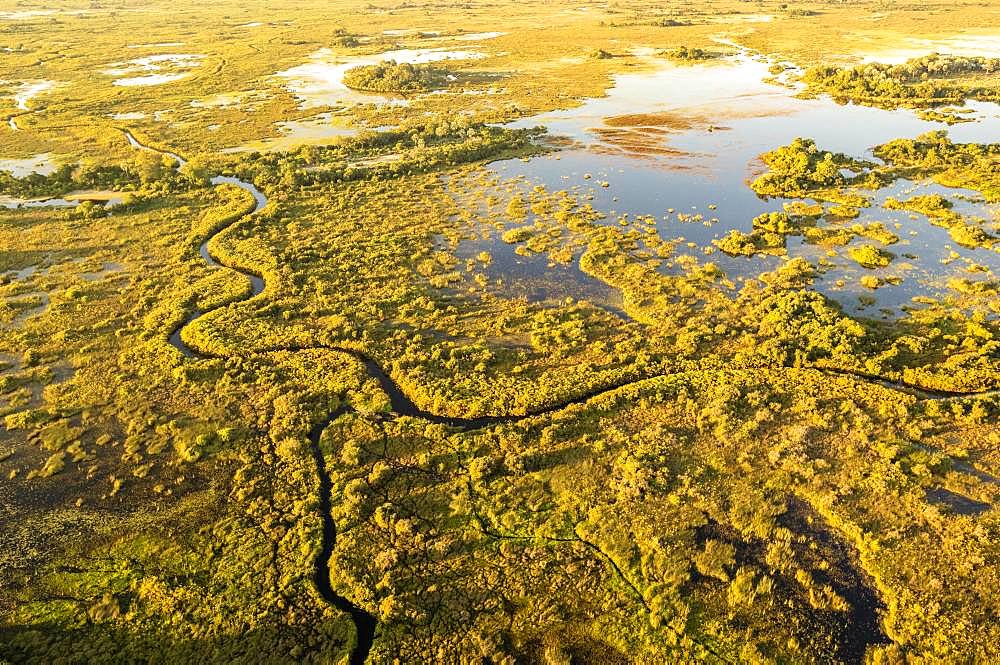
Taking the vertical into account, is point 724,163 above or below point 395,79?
below

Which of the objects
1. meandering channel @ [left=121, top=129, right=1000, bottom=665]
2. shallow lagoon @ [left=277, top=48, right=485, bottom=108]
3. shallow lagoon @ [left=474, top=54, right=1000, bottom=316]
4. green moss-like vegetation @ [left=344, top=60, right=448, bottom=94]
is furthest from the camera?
green moss-like vegetation @ [left=344, top=60, right=448, bottom=94]

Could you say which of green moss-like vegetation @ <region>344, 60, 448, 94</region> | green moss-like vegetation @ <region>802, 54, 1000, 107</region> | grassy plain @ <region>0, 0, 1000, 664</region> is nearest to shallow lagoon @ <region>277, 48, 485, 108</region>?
green moss-like vegetation @ <region>344, 60, 448, 94</region>

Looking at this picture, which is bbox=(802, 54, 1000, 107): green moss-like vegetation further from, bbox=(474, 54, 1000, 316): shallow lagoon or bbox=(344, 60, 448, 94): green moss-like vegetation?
bbox=(344, 60, 448, 94): green moss-like vegetation

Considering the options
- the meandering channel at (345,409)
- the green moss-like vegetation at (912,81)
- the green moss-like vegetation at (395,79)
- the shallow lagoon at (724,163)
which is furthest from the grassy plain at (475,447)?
the green moss-like vegetation at (395,79)

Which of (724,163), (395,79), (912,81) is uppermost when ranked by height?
(912,81)

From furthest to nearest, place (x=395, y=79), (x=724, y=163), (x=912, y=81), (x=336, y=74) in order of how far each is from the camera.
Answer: (x=336, y=74), (x=395, y=79), (x=912, y=81), (x=724, y=163)

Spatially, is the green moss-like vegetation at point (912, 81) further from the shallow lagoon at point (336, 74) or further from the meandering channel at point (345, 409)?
the meandering channel at point (345, 409)

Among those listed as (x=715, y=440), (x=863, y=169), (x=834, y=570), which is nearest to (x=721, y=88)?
(x=863, y=169)

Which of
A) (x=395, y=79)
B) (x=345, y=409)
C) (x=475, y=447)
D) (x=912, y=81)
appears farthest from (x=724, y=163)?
(x=395, y=79)

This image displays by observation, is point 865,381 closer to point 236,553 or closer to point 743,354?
point 743,354

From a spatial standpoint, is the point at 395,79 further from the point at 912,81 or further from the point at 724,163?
the point at 912,81
